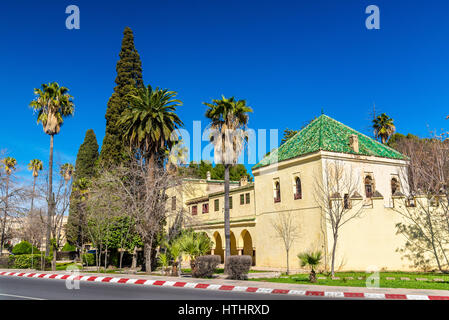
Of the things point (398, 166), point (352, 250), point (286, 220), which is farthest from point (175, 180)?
point (398, 166)

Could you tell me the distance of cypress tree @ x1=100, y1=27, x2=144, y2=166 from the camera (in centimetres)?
3572

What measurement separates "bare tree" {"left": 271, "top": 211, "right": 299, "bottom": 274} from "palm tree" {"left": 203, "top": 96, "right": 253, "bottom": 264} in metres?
4.79

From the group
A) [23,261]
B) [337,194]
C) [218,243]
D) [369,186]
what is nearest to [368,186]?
[369,186]

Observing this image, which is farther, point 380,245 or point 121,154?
point 121,154

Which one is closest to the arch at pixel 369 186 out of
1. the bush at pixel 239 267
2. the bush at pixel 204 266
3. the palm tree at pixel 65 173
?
the bush at pixel 239 267

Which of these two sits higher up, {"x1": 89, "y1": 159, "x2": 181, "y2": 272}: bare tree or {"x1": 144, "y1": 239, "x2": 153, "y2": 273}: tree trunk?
{"x1": 89, "y1": 159, "x2": 181, "y2": 272}: bare tree

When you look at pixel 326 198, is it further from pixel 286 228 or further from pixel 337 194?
pixel 286 228

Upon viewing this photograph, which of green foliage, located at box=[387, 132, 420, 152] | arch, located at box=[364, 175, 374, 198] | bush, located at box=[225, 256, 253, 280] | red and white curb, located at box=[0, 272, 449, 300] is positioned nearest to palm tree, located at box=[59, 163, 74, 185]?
red and white curb, located at box=[0, 272, 449, 300]

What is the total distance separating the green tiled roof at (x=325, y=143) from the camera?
1088 inches

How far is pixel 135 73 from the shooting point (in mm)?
38062

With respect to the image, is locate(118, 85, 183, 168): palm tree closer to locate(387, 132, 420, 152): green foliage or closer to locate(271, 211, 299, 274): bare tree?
locate(271, 211, 299, 274): bare tree

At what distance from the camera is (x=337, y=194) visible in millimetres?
24625

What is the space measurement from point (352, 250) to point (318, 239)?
223 centimetres

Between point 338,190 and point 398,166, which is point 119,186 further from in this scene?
point 398,166
